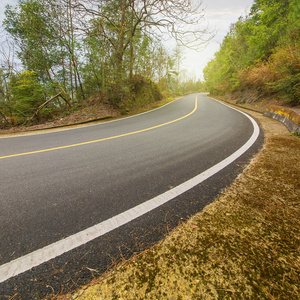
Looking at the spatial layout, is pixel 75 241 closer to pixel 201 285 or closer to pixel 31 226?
pixel 31 226

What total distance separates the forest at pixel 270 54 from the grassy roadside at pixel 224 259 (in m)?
8.64

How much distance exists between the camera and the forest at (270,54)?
7812 millimetres

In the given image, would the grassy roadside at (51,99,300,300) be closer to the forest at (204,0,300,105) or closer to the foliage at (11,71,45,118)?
the forest at (204,0,300,105)

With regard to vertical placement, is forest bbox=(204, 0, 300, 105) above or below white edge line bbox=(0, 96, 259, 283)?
above

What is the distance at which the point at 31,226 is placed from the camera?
4.83ft

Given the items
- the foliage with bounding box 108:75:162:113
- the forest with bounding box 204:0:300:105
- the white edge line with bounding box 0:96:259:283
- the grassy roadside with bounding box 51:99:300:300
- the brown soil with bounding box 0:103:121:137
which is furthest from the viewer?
the foliage with bounding box 108:75:162:113

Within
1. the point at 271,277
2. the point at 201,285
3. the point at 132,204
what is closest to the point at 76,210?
the point at 132,204

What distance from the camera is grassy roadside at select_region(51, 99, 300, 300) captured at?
2.91 feet

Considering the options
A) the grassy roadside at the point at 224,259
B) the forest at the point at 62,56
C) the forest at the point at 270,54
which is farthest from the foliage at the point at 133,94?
the grassy roadside at the point at 224,259

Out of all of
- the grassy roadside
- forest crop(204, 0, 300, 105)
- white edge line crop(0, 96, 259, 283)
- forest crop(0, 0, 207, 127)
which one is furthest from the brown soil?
forest crop(204, 0, 300, 105)

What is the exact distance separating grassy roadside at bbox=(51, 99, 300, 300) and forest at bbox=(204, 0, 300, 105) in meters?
8.64

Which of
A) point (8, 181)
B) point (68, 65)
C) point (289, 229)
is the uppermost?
point (68, 65)

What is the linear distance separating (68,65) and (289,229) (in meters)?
13.9

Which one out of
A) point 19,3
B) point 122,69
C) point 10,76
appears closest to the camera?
point 19,3
